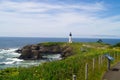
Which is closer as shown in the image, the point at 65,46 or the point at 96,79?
the point at 96,79

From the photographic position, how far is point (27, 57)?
88.7 meters

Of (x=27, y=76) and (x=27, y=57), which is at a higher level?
(x=27, y=76)

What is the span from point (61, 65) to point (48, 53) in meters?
76.8

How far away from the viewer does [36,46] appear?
335 ft

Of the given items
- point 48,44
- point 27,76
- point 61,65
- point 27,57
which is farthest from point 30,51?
point 27,76

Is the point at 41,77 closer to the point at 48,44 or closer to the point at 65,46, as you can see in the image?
the point at 65,46

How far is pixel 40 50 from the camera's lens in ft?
333

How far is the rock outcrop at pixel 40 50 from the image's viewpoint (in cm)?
8788

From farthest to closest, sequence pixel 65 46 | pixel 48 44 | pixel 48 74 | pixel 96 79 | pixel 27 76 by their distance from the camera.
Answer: pixel 48 44 → pixel 65 46 → pixel 96 79 → pixel 48 74 → pixel 27 76

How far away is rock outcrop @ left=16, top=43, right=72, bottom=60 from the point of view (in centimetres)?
8788

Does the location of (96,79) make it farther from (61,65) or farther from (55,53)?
(55,53)

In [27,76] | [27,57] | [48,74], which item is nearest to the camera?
[27,76]

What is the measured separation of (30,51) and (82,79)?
7406 centimetres

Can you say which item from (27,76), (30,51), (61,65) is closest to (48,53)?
(30,51)
